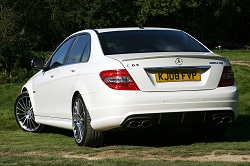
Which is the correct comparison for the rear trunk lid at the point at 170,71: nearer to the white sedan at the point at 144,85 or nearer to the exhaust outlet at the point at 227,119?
the white sedan at the point at 144,85

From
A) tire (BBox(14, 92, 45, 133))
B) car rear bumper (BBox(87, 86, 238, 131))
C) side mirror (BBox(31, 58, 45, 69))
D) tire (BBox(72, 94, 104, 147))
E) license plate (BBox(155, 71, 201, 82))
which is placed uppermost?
license plate (BBox(155, 71, 201, 82))

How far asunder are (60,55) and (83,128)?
6.08 ft

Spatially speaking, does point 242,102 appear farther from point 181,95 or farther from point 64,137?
point 181,95

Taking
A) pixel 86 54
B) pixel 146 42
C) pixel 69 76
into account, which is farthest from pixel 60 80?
pixel 146 42

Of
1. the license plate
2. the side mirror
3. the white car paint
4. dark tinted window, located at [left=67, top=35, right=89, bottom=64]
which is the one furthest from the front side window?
the license plate

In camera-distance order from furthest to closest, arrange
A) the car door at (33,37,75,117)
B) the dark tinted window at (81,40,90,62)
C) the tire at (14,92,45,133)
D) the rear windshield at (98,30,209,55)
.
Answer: the tire at (14,92,45,133) → the car door at (33,37,75,117) → the dark tinted window at (81,40,90,62) → the rear windshield at (98,30,209,55)

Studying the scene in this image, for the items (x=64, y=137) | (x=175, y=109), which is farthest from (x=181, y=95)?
(x=64, y=137)

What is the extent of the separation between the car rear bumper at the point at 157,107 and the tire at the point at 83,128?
0.15 meters

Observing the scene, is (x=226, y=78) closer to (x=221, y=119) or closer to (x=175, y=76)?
(x=221, y=119)

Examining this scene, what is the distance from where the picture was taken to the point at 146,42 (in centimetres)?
839

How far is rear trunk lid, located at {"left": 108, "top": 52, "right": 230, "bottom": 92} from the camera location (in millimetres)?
7582

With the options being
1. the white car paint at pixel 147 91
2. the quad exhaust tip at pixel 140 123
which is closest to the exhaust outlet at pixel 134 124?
the quad exhaust tip at pixel 140 123

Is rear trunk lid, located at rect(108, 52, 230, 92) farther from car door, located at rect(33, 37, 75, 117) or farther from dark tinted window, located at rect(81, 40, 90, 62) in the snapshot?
car door, located at rect(33, 37, 75, 117)

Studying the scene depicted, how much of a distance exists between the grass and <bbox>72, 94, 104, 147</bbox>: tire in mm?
128
